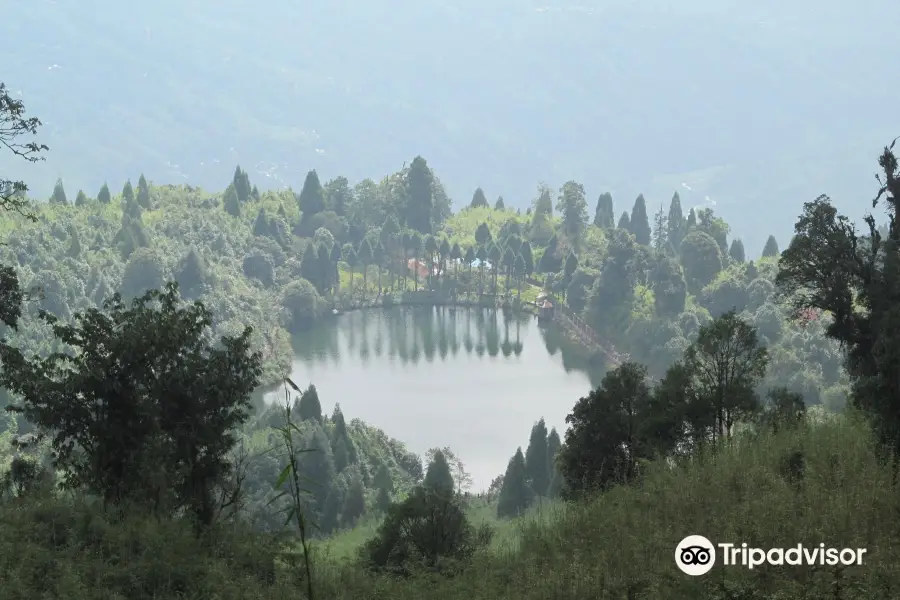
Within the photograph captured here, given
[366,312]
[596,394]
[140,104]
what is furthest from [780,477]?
[140,104]

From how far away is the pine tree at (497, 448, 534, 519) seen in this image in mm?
41406

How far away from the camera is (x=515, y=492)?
4203 centimetres

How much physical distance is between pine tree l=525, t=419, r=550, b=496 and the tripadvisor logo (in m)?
28.6

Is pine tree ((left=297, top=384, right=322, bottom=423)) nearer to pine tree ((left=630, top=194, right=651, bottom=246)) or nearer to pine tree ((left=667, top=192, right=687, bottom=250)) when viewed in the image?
pine tree ((left=667, top=192, right=687, bottom=250))

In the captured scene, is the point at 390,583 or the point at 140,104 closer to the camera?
the point at 390,583

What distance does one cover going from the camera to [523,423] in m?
55.0

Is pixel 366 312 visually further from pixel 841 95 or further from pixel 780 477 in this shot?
pixel 841 95

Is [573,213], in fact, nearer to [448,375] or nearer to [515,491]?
[448,375]

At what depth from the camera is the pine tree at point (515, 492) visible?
41406mm

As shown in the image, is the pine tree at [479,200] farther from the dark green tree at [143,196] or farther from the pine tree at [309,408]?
the pine tree at [309,408]

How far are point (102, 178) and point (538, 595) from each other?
162255 millimetres

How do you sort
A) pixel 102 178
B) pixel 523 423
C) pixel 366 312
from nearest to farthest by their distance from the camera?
1. pixel 523 423
2. pixel 366 312
3. pixel 102 178

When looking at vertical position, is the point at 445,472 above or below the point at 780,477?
below

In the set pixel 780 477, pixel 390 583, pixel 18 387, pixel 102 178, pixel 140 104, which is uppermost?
pixel 140 104
